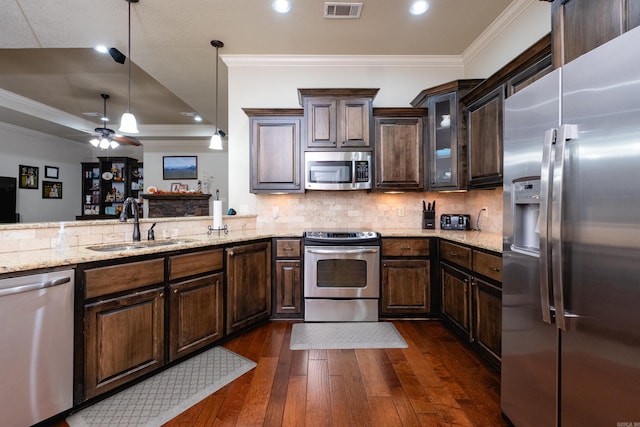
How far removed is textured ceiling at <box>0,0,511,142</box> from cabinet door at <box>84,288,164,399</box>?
260cm

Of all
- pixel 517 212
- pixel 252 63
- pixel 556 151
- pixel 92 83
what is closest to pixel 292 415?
pixel 517 212

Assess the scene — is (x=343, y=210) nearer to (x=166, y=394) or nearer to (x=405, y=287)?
(x=405, y=287)

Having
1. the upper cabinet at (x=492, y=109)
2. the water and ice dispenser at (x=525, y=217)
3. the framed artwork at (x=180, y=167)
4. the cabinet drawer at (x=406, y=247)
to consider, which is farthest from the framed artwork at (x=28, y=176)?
the water and ice dispenser at (x=525, y=217)

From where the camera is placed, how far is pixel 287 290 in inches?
117

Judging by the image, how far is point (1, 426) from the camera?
1.36m

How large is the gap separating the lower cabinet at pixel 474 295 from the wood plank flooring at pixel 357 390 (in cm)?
18

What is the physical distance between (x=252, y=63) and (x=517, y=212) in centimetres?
344

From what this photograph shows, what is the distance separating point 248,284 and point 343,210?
154 centimetres

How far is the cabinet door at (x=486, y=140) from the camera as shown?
7.79ft

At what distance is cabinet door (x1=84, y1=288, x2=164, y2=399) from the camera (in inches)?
65.5

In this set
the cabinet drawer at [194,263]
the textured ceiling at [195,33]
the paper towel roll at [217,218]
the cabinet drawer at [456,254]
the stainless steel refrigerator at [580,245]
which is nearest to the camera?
the stainless steel refrigerator at [580,245]

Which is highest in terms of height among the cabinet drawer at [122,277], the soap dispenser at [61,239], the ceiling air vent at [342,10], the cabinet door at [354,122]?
the ceiling air vent at [342,10]

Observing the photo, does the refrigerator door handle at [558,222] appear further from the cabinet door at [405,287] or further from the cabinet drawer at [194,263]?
the cabinet drawer at [194,263]

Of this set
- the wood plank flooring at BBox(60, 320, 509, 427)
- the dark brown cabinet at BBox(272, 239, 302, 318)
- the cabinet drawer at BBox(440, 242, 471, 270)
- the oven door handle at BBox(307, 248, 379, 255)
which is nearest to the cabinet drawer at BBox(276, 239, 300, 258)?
the dark brown cabinet at BBox(272, 239, 302, 318)
